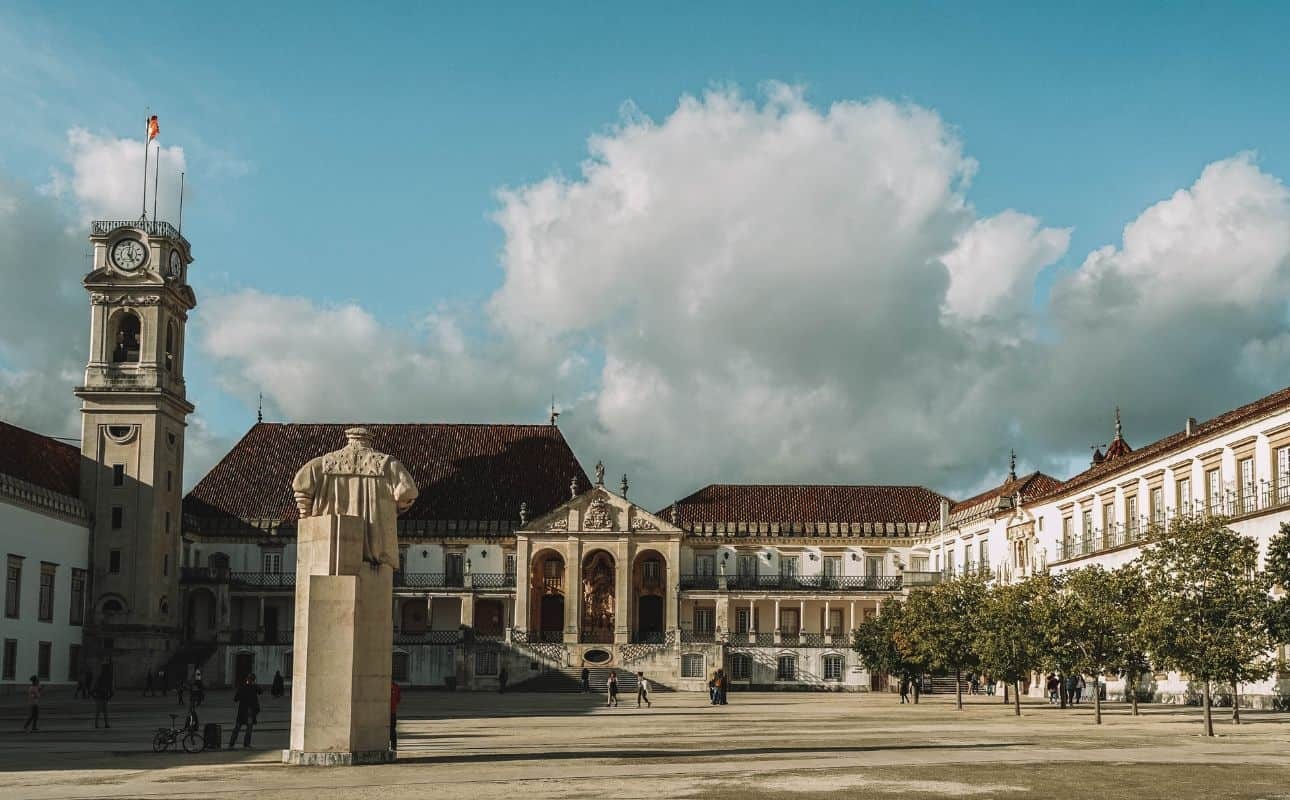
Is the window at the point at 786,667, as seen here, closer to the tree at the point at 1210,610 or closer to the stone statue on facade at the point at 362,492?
the tree at the point at 1210,610

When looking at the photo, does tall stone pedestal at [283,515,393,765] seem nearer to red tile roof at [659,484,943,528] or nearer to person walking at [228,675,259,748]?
person walking at [228,675,259,748]

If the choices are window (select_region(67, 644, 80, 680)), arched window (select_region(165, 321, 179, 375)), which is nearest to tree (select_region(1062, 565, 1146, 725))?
window (select_region(67, 644, 80, 680))

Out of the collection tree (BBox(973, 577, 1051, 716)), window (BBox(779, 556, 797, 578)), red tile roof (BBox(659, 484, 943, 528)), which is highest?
red tile roof (BBox(659, 484, 943, 528))

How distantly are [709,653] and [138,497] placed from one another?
95.5 feet

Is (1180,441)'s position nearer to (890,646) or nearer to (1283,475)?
(1283,475)

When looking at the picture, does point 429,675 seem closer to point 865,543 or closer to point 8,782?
point 865,543

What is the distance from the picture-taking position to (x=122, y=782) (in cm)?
2361

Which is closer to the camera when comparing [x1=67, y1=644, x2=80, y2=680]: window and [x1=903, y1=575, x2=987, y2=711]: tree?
[x1=903, y1=575, x2=987, y2=711]: tree

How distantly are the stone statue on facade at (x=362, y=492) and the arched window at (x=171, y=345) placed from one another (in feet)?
174

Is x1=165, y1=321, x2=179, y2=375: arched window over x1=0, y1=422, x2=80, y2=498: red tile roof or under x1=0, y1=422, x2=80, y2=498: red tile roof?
over

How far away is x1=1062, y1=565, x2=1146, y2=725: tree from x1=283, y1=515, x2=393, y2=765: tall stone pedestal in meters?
24.2

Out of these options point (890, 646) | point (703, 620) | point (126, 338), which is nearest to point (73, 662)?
point (126, 338)

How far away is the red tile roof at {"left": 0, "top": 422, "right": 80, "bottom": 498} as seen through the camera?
6788 cm

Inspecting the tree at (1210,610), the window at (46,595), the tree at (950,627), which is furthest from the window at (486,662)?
the tree at (1210,610)
